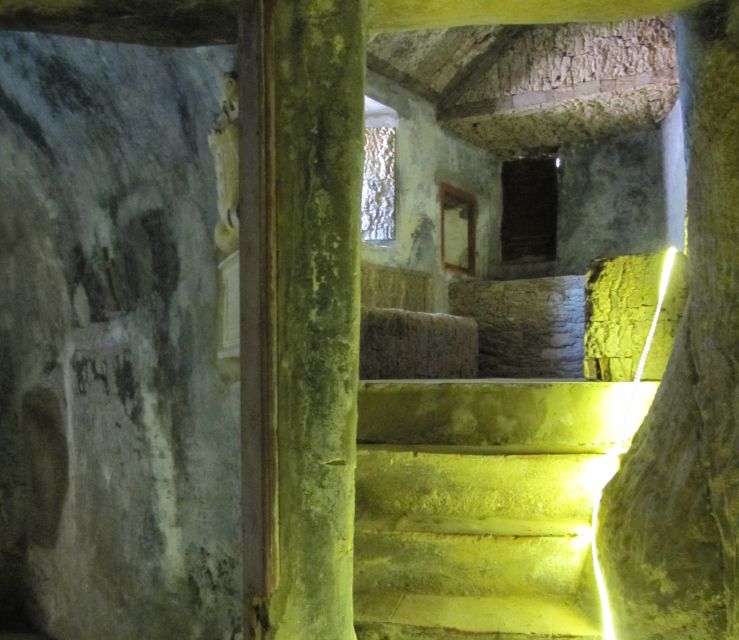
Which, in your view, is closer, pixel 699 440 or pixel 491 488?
pixel 699 440

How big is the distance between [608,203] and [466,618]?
4682mm

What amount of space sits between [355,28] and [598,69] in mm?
3970

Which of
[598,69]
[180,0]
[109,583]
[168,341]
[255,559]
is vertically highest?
[598,69]

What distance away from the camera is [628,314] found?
312 cm

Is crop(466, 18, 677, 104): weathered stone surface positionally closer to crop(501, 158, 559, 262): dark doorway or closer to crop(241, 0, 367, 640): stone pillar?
crop(501, 158, 559, 262): dark doorway

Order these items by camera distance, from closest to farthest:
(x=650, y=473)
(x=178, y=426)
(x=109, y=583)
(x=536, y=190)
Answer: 1. (x=650, y=473)
2. (x=178, y=426)
3. (x=109, y=583)
4. (x=536, y=190)

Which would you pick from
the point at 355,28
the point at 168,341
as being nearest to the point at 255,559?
the point at 168,341

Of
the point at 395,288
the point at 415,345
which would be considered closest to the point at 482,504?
the point at 415,345

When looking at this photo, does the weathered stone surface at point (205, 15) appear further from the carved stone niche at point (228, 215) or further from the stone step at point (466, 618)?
the stone step at point (466, 618)

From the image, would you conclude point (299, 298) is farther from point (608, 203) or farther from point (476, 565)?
point (608, 203)

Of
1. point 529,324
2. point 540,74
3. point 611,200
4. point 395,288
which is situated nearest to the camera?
point 395,288

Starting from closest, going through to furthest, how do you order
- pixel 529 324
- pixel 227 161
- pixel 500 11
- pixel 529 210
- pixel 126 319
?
pixel 500 11 → pixel 227 161 → pixel 126 319 → pixel 529 324 → pixel 529 210

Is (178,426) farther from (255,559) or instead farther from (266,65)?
(266,65)

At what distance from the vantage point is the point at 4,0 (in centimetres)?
204
